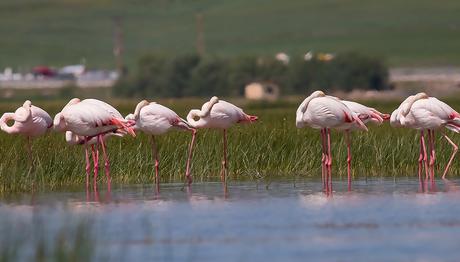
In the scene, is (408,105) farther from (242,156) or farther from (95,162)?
(95,162)

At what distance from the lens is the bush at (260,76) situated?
8238 centimetres

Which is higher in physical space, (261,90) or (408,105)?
(261,90)

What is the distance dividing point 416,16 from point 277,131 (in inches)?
4398

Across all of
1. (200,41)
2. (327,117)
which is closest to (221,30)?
(200,41)

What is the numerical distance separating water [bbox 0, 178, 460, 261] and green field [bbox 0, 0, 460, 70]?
313ft

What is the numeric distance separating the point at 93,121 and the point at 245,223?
14.4 ft

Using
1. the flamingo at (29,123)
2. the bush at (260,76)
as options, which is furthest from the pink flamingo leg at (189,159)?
the bush at (260,76)

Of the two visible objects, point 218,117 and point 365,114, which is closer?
point 218,117

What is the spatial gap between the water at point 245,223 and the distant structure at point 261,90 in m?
58.2

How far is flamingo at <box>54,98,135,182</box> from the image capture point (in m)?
17.7

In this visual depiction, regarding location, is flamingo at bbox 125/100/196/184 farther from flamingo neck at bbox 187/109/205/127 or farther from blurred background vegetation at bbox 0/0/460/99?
blurred background vegetation at bbox 0/0/460/99

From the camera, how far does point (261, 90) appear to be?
77312 mm

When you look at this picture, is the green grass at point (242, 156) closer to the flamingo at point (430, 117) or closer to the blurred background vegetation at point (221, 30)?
the flamingo at point (430, 117)

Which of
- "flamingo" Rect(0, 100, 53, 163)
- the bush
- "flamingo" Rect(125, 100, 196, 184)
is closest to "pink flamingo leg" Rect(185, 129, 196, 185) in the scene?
"flamingo" Rect(125, 100, 196, 184)
